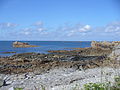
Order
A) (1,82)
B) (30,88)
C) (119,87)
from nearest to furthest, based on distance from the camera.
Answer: (119,87) < (30,88) < (1,82)

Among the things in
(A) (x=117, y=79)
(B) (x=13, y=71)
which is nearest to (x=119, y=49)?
(B) (x=13, y=71)

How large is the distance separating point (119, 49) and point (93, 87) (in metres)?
14.0

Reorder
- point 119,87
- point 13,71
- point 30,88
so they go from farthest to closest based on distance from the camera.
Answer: point 13,71, point 30,88, point 119,87

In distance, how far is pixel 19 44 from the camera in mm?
63594

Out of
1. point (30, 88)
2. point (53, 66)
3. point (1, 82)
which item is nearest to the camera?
point (30, 88)

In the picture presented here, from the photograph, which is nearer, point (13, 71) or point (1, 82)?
point (1, 82)

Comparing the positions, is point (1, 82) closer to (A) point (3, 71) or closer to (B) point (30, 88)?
(B) point (30, 88)

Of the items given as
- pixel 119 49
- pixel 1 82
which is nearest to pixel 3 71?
pixel 1 82

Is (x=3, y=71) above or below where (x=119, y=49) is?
below

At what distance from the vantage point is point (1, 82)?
391 inches

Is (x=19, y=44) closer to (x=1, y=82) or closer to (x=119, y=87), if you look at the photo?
(x=1, y=82)

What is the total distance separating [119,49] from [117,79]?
42.3 feet

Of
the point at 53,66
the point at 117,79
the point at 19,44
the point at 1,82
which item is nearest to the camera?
the point at 117,79

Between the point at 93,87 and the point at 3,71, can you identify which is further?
the point at 3,71
